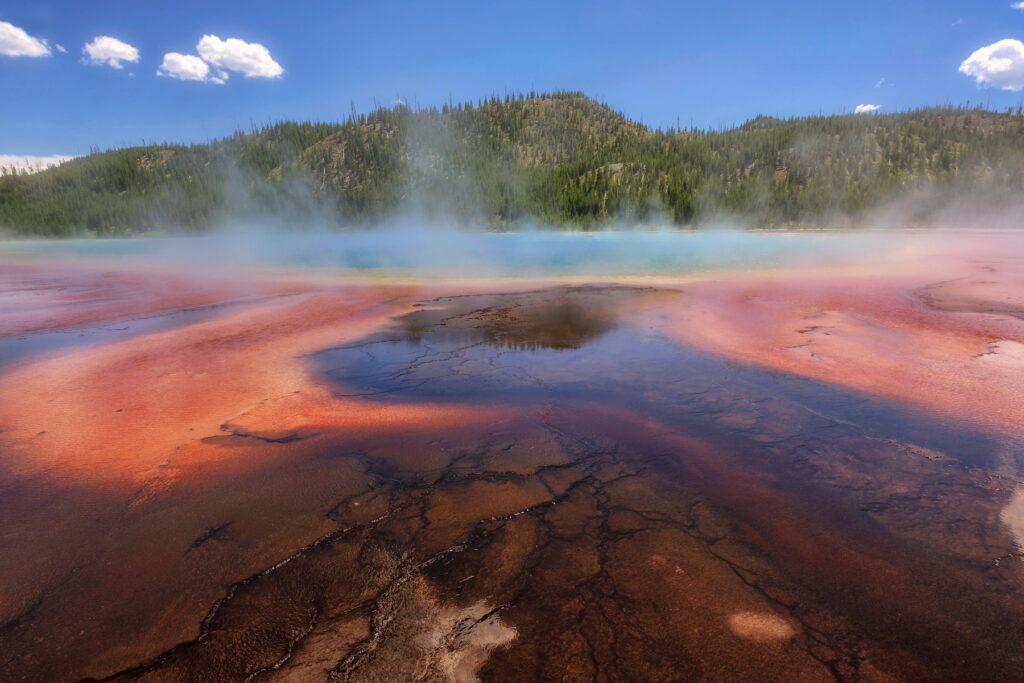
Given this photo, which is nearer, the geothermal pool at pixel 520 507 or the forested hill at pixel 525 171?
the geothermal pool at pixel 520 507

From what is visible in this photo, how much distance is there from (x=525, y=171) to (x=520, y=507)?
288ft

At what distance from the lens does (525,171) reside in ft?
285

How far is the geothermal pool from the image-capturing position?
2.80 metres

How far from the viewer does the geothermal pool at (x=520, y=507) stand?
9.18ft

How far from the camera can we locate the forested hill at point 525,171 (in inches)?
2734

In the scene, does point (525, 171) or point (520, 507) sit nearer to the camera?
point (520, 507)

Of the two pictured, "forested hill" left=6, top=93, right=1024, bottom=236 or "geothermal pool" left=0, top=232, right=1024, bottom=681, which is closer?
"geothermal pool" left=0, top=232, right=1024, bottom=681

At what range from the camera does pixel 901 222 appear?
6022 cm

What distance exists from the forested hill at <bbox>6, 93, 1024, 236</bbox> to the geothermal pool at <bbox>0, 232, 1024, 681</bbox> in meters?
64.6

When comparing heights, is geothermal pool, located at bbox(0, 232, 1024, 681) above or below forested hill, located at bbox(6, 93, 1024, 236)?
below

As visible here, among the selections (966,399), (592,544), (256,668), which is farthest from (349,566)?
(966,399)

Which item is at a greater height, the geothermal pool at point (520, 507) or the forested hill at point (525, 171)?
the forested hill at point (525, 171)

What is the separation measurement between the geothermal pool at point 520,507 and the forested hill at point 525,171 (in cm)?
6456

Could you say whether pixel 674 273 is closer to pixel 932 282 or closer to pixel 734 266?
pixel 734 266
